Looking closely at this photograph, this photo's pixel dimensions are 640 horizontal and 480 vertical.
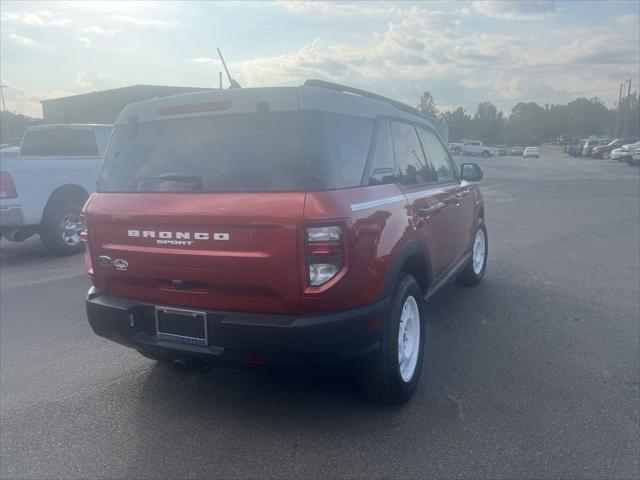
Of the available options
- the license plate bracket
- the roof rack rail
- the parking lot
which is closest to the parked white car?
the parking lot

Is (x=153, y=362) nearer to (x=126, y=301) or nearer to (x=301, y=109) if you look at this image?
(x=126, y=301)

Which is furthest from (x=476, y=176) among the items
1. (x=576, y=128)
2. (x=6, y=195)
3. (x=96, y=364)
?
(x=576, y=128)

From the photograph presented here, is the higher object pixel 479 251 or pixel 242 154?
pixel 242 154

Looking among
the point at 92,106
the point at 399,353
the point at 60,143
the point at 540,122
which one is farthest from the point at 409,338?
the point at 540,122

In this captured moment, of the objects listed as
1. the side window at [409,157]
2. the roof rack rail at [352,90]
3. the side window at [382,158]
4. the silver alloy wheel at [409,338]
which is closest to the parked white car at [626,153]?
the side window at [409,157]

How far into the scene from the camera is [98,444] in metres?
3.19

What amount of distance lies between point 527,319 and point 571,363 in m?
1.03

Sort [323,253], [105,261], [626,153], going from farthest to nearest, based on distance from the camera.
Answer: [626,153] → [105,261] → [323,253]

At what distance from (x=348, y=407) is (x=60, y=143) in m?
8.18

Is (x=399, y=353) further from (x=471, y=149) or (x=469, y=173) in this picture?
(x=471, y=149)

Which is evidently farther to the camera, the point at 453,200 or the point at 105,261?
the point at 453,200

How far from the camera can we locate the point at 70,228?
337 inches

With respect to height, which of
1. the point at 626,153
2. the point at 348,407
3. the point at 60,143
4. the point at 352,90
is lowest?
the point at 626,153

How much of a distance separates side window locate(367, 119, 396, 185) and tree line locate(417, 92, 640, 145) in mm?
95928
